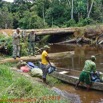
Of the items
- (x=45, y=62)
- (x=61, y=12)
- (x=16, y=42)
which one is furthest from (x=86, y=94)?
(x=61, y=12)

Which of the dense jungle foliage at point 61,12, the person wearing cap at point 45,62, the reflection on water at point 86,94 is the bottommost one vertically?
the reflection on water at point 86,94

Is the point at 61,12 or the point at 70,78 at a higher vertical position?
the point at 61,12

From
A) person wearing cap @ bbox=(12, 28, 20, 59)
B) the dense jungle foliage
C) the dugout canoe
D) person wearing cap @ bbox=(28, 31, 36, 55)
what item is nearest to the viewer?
the dugout canoe

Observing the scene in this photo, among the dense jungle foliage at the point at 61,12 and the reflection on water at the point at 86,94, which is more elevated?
the dense jungle foliage at the point at 61,12

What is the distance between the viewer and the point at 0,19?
44281 mm

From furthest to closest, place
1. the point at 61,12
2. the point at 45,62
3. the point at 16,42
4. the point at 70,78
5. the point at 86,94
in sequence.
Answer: the point at 61,12 → the point at 16,42 → the point at 70,78 → the point at 45,62 → the point at 86,94

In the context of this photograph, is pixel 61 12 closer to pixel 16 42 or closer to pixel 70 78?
pixel 16 42

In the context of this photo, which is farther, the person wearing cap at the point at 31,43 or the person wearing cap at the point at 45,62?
the person wearing cap at the point at 31,43

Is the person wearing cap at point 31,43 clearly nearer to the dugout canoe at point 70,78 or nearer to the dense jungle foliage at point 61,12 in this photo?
the dugout canoe at point 70,78

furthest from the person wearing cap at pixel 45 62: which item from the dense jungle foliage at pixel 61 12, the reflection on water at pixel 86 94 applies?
the dense jungle foliage at pixel 61 12

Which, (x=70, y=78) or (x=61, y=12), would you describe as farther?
(x=61, y=12)

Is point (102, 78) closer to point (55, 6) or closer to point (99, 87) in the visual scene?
point (99, 87)

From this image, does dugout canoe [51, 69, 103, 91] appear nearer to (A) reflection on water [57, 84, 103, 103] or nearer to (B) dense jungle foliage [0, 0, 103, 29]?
(A) reflection on water [57, 84, 103, 103]

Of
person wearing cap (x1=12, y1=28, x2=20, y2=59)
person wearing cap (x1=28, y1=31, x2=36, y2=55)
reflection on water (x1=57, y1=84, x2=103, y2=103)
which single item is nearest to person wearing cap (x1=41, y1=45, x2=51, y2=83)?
reflection on water (x1=57, y1=84, x2=103, y2=103)
